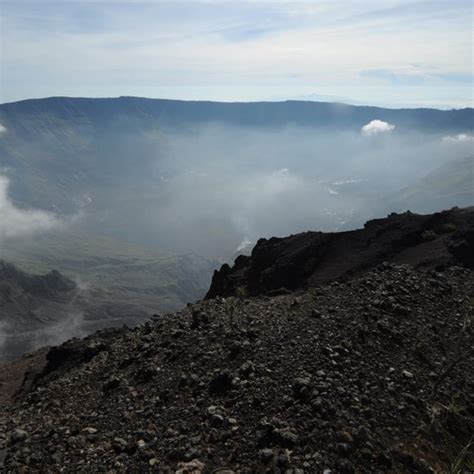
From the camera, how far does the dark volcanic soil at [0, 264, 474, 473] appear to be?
458 inches

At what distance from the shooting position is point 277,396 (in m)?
13.3

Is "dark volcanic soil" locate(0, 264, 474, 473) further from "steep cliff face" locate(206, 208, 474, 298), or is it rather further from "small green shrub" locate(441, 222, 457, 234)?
"small green shrub" locate(441, 222, 457, 234)

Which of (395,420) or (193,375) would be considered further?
(193,375)

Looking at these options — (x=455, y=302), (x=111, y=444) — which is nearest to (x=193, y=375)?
(x=111, y=444)

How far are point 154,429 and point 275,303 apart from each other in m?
9.75

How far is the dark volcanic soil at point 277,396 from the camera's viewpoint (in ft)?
38.2

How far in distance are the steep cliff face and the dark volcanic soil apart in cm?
693

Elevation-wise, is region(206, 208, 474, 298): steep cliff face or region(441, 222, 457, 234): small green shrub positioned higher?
region(441, 222, 457, 234): small green shrub

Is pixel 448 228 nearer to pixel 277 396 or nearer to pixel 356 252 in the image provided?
pixel 356 252

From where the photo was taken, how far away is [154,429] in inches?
513

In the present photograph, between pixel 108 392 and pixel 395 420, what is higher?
pixel 395 420

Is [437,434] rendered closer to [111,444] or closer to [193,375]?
[193,375]

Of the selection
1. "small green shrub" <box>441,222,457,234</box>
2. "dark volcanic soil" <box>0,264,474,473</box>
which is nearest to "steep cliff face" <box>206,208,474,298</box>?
"small green shrub" <box>441,222,457,234</box>

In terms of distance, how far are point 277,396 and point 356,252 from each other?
22.0 meters
